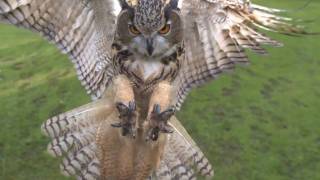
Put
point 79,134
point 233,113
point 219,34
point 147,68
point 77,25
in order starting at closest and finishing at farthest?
1. point 147,68
2. point 79,134
3. point 77,25
4. point 219,34
5. point 233,113

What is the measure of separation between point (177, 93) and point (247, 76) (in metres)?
3.78

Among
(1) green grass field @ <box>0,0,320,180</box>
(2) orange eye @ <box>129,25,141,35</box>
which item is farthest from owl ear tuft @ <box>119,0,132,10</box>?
(1) green grass field @ <box>0,0,320,180</box>

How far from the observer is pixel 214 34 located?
5141 mm

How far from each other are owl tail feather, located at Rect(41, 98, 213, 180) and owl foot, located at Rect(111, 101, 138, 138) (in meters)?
0.29

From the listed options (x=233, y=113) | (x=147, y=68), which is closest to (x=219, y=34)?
(x=147, y=68)

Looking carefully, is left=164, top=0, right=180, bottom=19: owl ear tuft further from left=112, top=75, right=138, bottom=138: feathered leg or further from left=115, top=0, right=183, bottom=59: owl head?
left=112, top=75, right=138, bottom=138: feathered leg

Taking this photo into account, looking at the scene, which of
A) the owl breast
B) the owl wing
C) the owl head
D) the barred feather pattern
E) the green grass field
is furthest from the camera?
the green grass field

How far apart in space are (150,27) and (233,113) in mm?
3932

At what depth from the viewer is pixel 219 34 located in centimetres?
514

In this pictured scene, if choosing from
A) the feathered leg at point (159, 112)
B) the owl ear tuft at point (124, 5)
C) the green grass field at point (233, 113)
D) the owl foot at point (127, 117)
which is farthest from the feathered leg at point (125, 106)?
the green grass field at point (233, 113)

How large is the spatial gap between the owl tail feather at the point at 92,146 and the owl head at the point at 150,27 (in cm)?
→ 49

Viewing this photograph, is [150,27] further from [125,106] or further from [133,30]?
[125,106]

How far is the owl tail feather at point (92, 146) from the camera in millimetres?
4758

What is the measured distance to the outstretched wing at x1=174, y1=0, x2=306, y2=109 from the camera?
494cm
